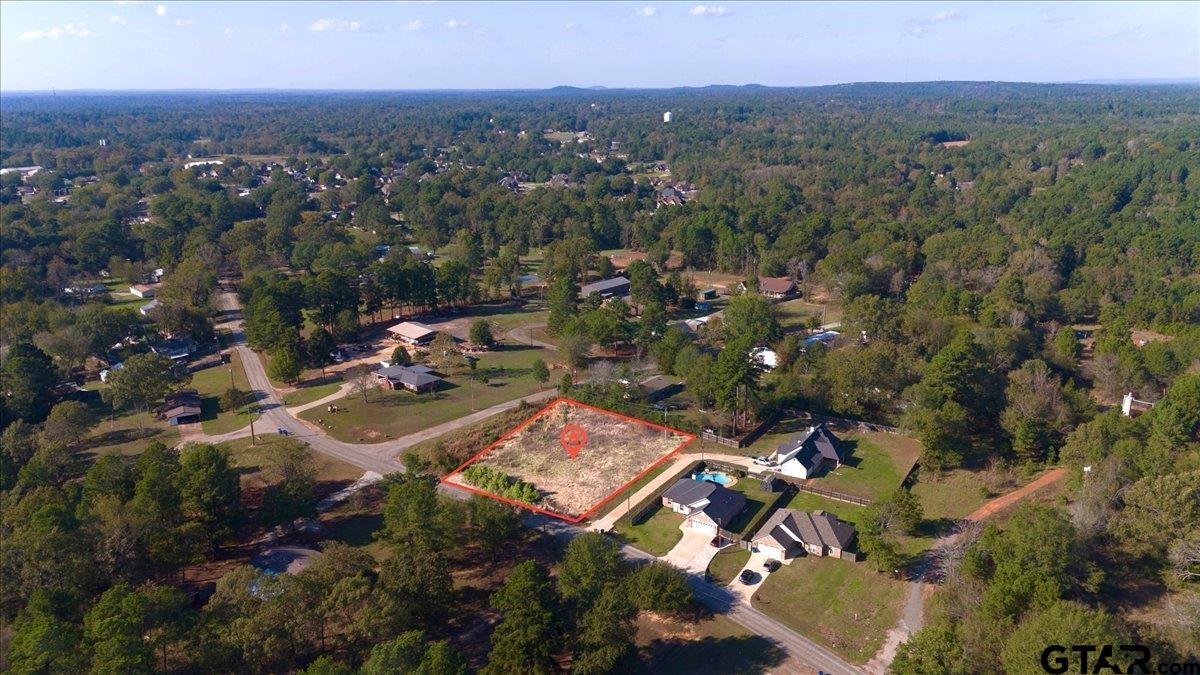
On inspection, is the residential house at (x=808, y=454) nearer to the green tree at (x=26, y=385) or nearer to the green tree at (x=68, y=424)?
the green tree at (x=68, y=424)

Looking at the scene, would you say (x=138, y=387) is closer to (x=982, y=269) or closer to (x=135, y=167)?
(x=982, y=269)

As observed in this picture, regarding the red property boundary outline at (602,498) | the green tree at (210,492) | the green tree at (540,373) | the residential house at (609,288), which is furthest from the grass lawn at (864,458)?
the residential house at (609,288)

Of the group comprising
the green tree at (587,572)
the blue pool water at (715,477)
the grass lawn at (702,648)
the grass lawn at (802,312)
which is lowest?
the grass lawn at (702,648)

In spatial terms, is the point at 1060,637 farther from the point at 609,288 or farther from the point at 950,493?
the point at 609,288

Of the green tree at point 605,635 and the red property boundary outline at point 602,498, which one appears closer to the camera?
the green tree at point 605,635

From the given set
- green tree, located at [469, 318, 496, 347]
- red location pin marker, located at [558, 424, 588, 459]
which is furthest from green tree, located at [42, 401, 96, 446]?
red location pin marker, located at [558, 424, 588, 459]

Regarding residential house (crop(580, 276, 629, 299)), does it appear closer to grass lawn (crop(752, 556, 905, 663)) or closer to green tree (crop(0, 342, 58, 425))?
green tree (crop(0, 342, 58, 425))
